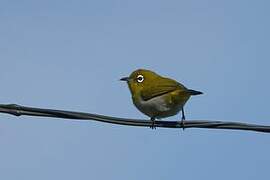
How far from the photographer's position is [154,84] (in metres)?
12.4

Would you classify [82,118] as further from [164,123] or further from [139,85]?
[139,85]

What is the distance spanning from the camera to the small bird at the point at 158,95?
11234 millimetres

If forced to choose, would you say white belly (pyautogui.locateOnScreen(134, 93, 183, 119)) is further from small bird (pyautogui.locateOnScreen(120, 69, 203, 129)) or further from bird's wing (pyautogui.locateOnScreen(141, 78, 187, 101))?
bird's wing (pyautogui.locateOnScreen(141, 78, 187, 101))

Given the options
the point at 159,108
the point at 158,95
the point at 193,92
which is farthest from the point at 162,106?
the point at 193,92

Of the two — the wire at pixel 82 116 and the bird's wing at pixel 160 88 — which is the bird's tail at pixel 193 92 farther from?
the wire at pixel 82 116

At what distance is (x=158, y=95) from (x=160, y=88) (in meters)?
0.17

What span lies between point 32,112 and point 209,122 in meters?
2.09

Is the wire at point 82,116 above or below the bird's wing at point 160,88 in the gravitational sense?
below

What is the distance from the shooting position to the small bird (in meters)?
11.2

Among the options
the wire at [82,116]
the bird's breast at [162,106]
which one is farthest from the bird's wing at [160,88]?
the wire at [82,116]

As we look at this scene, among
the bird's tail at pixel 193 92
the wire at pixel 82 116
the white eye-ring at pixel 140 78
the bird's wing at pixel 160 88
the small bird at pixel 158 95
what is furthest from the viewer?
the white eye-ring at pixel 140 78

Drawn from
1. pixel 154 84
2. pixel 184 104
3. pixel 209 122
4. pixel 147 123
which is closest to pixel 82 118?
pixel 147 123

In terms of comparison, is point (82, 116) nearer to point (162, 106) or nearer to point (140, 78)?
point (162, 106)

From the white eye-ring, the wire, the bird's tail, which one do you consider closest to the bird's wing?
the bird's tail
